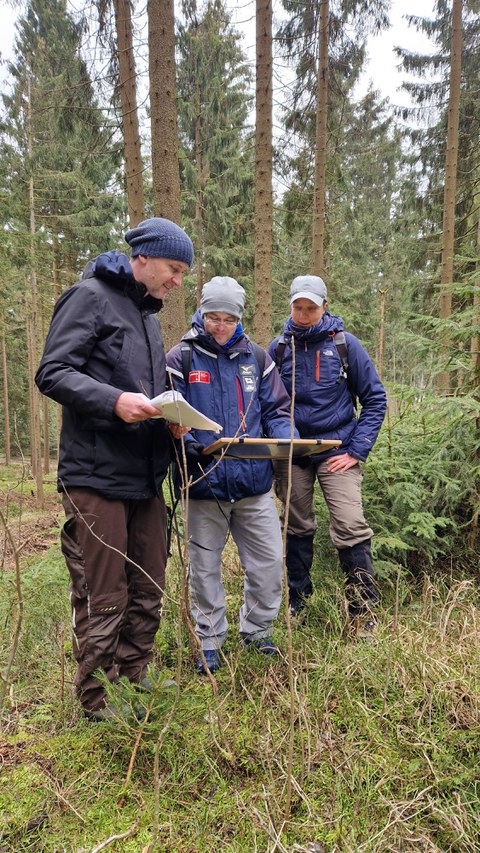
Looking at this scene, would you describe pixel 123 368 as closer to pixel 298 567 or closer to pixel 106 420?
pixel 106 420

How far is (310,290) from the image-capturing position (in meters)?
3.17

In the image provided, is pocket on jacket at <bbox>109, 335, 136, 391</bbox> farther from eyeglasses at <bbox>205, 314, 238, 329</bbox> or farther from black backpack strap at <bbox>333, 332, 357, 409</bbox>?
black backpack strap at <bbox>333, 332, 357, 409</bbox>

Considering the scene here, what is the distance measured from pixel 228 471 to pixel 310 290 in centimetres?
133

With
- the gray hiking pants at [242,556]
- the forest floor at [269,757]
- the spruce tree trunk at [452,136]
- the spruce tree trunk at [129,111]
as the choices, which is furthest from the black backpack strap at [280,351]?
the spruce tree trunk at [452,136]

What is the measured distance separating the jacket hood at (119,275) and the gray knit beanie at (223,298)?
0.38m

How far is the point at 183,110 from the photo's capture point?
1197cm

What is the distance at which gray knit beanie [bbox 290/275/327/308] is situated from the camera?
3145 millimetres

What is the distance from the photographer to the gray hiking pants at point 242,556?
9.57 ft

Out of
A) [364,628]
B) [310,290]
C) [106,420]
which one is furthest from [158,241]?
[364,628]

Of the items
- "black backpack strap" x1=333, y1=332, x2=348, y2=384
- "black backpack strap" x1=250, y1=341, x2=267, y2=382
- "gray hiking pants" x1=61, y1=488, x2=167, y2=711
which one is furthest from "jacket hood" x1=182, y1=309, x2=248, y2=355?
"gray hiking pants" x1=61, y1=488, x2=167, y2=711

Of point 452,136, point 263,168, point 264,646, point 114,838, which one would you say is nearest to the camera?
point 114,838

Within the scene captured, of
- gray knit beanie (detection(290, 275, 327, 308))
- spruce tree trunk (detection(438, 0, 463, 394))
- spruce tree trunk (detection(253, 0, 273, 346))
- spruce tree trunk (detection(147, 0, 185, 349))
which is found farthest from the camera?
spruce tree trunk (detection(438, 0, 463, 394))

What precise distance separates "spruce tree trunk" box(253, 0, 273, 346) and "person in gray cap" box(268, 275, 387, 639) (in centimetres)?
392

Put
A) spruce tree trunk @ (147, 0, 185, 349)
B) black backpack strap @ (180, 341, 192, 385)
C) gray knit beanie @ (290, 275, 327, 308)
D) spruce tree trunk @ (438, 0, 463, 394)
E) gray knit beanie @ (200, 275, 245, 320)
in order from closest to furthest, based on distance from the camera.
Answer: gray knit beanie @ (200, 275, 245, 320)
black backpack strap @ (180, 341, 192, 385)
gray knit beanie @ (290, 275, 327, 308)
spruce tree trunk @ (147, 0, 185, 349)
spruce tree trunk @ (438, 0, 463, 394)
